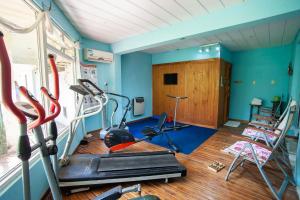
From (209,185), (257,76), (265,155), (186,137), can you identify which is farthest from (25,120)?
(257,76)

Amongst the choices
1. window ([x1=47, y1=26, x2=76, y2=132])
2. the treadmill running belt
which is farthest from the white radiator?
the treadmill running belt

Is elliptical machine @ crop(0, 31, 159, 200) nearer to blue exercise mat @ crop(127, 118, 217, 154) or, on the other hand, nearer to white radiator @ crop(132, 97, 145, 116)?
blue exercise mat @ crop(127, 118, 217, 154)

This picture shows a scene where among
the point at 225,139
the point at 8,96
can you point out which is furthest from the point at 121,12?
→ the point at 225,139

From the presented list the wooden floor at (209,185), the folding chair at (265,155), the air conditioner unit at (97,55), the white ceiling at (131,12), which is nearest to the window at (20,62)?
the white ceiling at (131,12)

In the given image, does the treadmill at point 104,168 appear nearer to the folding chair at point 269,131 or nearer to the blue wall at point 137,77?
the folding chair at point 269,131

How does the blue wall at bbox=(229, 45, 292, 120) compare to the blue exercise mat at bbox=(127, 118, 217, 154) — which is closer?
the blue exercise mat at bbox=(127, 118, 217, 154)

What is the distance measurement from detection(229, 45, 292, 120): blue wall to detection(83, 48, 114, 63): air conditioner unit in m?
4.22

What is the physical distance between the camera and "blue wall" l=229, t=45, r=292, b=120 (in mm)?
4273

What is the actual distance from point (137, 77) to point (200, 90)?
2182mm

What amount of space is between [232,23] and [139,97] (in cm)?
363

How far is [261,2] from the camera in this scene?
185 cm

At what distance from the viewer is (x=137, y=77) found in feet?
16.8

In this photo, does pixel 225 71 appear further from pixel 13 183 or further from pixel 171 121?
pixel 13 183

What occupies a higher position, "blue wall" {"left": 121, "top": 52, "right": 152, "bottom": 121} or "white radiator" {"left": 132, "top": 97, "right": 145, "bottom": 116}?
"blue wall" {"left": 121, "top": 52, "right": 152, "bottom": 121}
